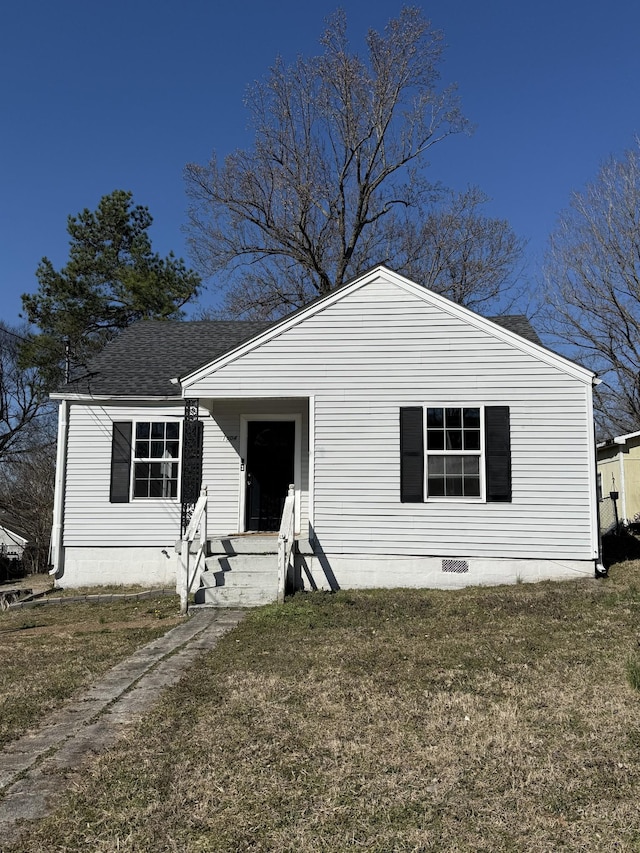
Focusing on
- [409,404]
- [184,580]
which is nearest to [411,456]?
[409,404]

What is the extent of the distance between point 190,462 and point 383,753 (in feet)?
24.8

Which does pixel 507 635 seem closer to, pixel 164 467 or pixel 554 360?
pixel 554 360

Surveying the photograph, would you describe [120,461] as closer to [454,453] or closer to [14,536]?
[454,453]

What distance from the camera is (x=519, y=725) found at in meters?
4.46

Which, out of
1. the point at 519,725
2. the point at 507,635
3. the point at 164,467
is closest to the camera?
the point at 519,725

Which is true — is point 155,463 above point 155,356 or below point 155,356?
below

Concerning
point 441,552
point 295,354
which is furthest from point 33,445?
point 441,552

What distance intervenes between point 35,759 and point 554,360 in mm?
8794

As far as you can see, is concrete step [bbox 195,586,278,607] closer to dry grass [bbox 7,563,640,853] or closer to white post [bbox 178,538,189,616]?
white post [bbox 178,538,189,616]

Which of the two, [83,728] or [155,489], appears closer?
[83,728]

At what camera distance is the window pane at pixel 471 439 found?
1030cm

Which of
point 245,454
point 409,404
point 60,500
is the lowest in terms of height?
point 60,500

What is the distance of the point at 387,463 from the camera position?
34.3 feet

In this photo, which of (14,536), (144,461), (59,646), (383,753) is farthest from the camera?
(14,536)
